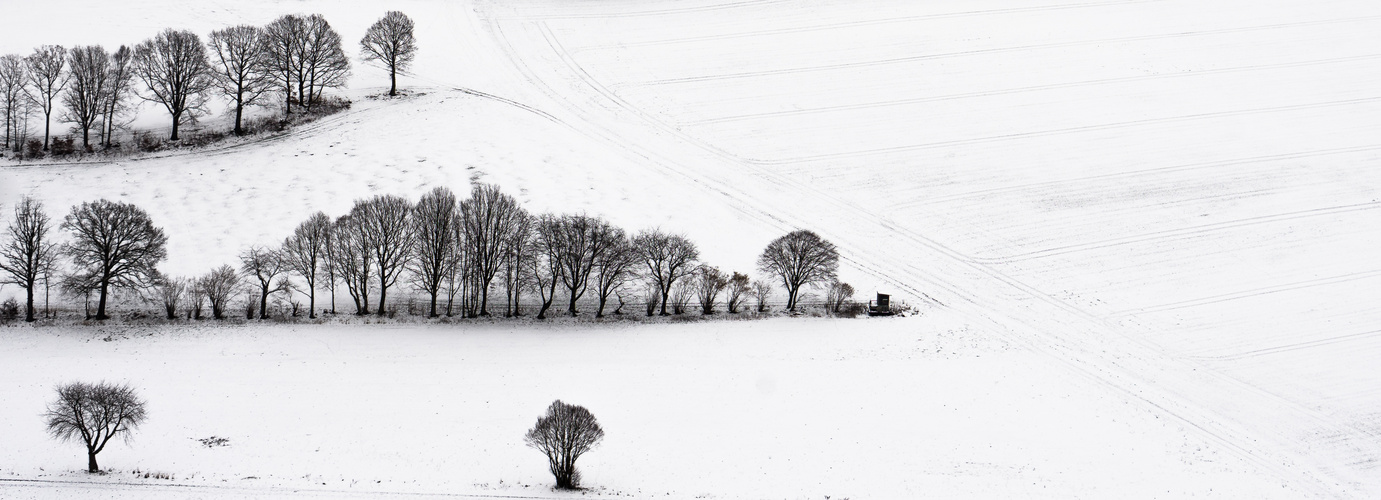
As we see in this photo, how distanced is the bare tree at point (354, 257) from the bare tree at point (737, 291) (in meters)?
22.1

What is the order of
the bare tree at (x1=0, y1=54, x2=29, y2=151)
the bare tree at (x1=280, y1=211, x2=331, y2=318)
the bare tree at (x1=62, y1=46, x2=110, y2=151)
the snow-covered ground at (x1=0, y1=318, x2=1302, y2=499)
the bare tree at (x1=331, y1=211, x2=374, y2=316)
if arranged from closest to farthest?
the snow-covered ground at (x1=0, y1=318, x2=1302, y2=499) → the bare tree at (x1=280, y1=211, x2=331, y2=318) → the bare tree at (x1=331, y1=211, x2=374, y2=316) → the bare tree at (x1=0, y1=54, x2=29, y2=151) → the bare tree at (x1=62, y1=46, x2=110, y2=151)

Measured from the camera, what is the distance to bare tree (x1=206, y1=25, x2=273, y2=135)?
82812 mm

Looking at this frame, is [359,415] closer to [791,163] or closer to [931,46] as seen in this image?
[791,163]

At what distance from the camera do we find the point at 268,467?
51.9m

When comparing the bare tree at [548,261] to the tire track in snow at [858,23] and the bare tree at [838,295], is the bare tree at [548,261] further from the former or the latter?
the tire track in snow at [858,23]

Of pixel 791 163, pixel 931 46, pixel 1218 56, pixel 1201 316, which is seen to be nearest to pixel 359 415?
pixel 791 163

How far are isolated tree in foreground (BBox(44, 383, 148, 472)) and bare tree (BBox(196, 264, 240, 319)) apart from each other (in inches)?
512

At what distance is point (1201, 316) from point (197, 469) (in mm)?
58590

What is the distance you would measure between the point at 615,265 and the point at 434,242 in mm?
11183

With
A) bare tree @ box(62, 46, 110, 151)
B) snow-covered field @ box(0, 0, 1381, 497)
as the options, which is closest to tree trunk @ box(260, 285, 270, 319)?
snow-covered field @ box(0, 0, 1381, 497)

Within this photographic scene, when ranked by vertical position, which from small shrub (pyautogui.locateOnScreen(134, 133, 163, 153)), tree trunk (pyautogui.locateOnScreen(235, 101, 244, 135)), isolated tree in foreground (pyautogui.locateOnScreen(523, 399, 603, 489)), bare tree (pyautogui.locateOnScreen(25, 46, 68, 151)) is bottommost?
isolated tree in foreground (pyautogui.locateOnScreen(523, 399, 603, 489))

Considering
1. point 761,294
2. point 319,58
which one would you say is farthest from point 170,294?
point 761,294

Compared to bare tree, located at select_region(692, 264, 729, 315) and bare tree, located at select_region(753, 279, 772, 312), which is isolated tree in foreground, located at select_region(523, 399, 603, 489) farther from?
bare tree, located at select_region(753, 279, 772, 312)

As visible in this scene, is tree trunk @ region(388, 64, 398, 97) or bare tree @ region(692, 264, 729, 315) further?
tree trunk @ region(388, 64, 398, 97)
